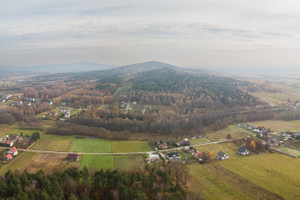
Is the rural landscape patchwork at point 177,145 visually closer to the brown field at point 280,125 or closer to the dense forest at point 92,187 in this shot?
the brown field at point 280,125

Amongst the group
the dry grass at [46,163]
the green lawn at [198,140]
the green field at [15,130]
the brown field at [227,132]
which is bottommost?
the brown field at [227,132]

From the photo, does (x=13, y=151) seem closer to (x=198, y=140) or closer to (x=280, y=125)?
(x=198, y=140)

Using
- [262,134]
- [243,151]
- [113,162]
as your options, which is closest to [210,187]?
[243,151]

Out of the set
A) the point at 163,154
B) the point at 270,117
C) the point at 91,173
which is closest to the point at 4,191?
the point at 91,173

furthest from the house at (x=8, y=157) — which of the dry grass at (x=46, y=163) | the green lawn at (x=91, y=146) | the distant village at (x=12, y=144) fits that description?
the green lawn at (x=91, y=146)

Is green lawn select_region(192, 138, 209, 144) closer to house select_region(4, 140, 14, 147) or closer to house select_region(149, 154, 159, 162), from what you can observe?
house select_region(149, 154, 159, 162)

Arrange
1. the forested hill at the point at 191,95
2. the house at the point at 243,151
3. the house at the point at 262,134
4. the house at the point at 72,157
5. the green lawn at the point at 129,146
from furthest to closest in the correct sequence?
the forested hill at the point at 191,95
the house at the point at 262,134
the green lawn at the point at 129,146
the house at the point at 243,151
the house at the point at 72,157

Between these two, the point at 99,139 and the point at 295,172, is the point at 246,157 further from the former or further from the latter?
the point at 99,139

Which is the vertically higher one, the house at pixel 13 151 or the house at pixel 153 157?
the house at pixel 13 151
